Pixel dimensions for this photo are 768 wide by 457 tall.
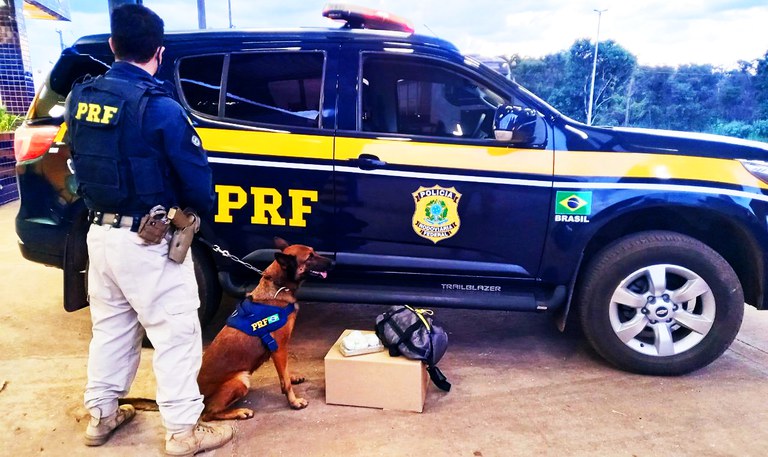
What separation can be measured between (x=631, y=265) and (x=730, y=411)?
0.87 meters

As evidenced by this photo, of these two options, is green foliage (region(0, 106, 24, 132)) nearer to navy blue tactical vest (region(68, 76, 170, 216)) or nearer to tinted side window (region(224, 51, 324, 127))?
tinted side window (region(224, 51, 324, 127))

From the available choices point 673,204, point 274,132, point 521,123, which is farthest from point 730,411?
point 274,132

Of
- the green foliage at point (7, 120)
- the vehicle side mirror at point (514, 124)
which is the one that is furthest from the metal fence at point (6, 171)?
the vehicle side mirror at point (514, 124)

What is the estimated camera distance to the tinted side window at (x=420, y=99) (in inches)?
119

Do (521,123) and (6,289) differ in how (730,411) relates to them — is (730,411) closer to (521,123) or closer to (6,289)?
(521,123)

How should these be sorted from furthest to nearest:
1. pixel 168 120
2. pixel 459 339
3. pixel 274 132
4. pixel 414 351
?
pixel 459 339 < pixel 274 132 < pixel 414 351 < pixel 168 120

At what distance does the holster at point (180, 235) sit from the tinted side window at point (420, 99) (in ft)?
→ 4.11

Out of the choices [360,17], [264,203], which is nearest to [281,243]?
[264,203]

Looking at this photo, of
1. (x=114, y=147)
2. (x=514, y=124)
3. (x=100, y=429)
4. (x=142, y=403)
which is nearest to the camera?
(x=114, y=147)

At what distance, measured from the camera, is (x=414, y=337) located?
2.64 meters

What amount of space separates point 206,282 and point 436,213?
4.75 feet

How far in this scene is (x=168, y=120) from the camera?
1966mm

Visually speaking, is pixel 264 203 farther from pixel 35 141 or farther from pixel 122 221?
pixel 35 141

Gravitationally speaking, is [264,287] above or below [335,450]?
above
